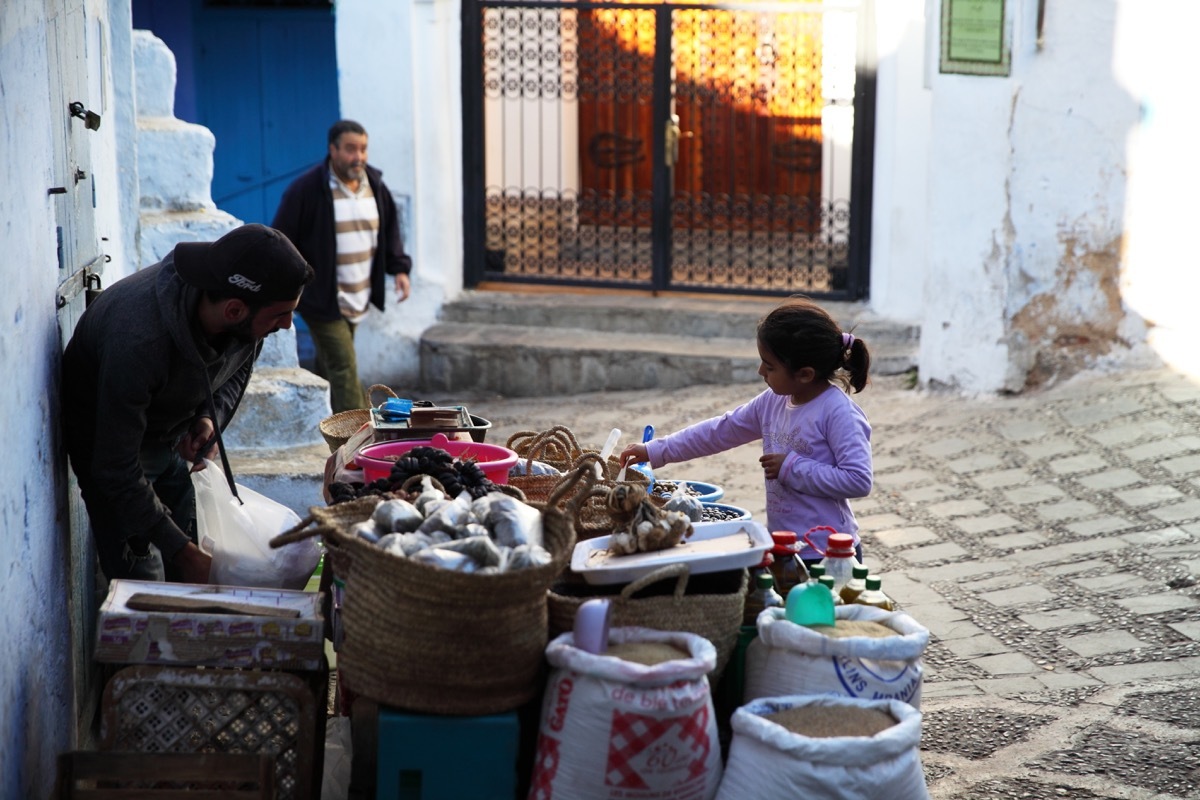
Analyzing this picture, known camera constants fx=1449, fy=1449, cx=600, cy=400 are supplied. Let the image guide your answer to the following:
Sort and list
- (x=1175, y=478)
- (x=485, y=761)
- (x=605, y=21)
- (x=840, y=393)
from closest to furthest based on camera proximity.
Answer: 1. (x=485, y=761)
2. (x=840, y=393)
3. (x=1175, y=478)
4. (x=605, y=21)

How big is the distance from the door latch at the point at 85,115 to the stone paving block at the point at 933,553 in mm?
A: 3907

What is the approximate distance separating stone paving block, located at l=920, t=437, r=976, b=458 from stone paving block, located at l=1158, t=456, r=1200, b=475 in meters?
1.07

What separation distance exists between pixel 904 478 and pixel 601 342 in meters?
A: 3.01

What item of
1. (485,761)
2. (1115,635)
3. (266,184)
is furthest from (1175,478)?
(266,184)

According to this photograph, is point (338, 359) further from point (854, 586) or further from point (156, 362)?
point (854, 586)

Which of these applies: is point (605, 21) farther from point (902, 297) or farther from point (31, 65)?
point (31, 65)

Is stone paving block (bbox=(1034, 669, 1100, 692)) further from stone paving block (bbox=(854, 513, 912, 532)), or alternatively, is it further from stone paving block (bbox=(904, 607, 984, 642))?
stone paving block (bbox=(854, 513, 912, 532))

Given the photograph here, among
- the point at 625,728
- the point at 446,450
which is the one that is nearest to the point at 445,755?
the point at 625,728

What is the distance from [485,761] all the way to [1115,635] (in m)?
3.20

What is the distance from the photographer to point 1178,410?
26.0 feet

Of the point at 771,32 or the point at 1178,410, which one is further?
the point at 771,32

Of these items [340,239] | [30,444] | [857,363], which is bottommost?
[30,444]

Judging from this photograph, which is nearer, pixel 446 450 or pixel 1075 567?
pixel 446 450

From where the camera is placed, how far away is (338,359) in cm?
859
